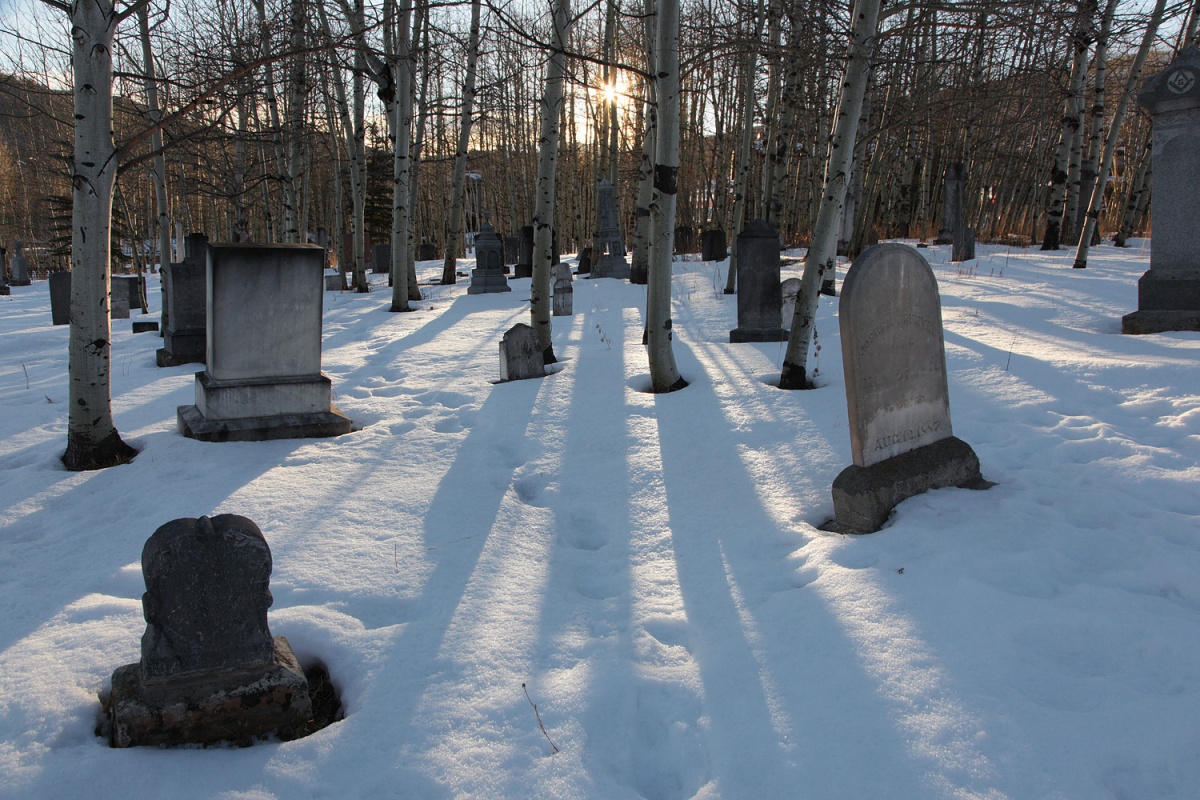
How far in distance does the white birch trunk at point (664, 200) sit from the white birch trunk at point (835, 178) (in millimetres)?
1053

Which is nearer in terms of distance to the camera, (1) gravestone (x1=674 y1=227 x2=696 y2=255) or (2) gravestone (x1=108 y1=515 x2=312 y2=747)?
(2) gravestone (x1=108 y1=515 x2=312 y2=747)

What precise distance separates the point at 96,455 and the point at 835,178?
5607mm

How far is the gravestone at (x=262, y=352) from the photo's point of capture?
5.28 meters

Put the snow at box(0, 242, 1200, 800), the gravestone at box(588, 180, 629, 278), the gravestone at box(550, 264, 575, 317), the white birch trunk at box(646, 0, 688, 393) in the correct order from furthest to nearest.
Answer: the gravestone at box(588, 180, 629, 278), the gravestone at box(550, 264, 575, 317), the white birch trunk at box(646, 0, 688, 393), the snow at box(0, 242, 1200, 800)

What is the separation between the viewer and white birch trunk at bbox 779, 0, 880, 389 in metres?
5.26

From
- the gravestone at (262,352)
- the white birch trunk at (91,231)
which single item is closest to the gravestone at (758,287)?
the gravestone at (262,352)

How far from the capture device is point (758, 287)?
8.36 meters

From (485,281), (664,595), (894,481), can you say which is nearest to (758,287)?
(894,481)

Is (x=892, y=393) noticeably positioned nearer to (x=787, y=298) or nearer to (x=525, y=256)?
(x=787, y=298)

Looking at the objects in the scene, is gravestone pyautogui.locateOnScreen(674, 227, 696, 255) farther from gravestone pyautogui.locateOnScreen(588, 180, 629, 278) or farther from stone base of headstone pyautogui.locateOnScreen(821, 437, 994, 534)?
stone base of headstone pyautogui.locateOnScreen(821, 437, 994, 534)

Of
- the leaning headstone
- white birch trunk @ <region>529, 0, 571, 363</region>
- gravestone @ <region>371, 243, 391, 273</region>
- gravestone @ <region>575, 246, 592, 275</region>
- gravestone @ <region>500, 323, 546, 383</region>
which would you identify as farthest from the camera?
gravestone @ <region>371, 243, 391, 273</region>

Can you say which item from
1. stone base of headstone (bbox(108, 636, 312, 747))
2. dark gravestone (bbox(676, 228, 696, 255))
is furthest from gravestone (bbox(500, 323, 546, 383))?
dark gravestone (bbox(676, 228, 696, 255))

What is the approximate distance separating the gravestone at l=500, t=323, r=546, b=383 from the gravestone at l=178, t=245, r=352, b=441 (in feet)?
6.28

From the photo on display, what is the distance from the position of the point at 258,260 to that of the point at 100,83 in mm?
1494
